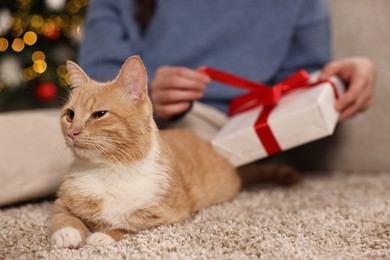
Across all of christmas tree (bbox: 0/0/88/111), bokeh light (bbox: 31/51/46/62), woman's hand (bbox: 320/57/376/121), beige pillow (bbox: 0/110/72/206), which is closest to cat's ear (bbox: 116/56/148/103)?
beige pillow (bbox: 0/110/72/206)

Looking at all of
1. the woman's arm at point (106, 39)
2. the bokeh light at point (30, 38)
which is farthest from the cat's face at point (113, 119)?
the bokeh light at point (30, 38)

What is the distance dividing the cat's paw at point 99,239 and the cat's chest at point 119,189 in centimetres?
6

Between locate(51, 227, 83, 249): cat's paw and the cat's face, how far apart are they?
145mm

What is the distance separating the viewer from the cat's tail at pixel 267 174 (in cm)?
149

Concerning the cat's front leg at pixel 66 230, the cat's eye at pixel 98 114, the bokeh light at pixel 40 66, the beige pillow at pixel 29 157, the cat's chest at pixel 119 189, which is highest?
the cat's eye at pixel 98 114

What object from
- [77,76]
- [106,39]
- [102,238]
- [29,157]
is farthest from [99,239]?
[106,39]

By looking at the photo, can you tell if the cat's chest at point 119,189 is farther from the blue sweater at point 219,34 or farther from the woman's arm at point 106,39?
the blue sweater at point 219,34

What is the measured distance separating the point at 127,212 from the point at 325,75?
2.73 feet

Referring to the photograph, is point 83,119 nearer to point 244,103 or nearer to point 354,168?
point 244,103

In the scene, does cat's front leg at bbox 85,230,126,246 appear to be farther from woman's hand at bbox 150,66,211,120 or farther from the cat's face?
woman's hand at bbox 150,66,211,120

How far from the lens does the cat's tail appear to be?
1487 mm

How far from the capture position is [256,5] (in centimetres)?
165

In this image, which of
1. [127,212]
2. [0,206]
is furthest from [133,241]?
[0,206]

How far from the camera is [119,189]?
94 centimetres
